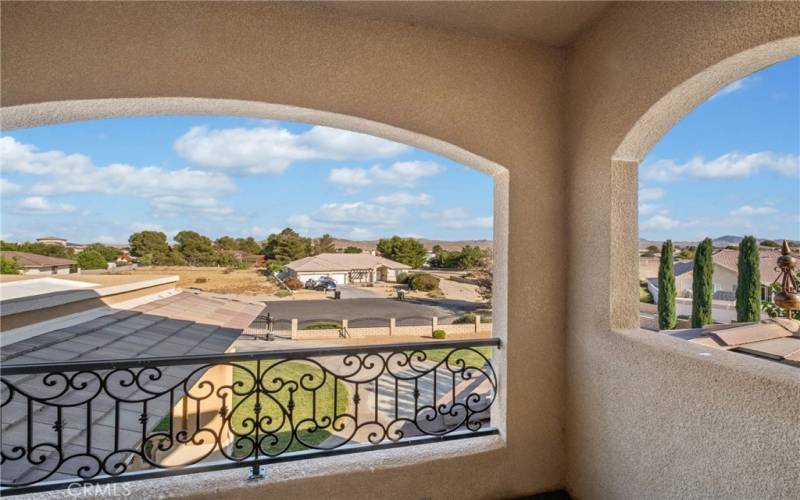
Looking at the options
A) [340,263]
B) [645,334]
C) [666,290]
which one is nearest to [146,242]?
[340,263]

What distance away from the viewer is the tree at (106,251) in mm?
2471

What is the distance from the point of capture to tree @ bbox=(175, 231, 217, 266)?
8.21 feet

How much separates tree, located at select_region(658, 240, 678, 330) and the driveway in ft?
3.78

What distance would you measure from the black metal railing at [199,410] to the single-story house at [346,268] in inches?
24.8

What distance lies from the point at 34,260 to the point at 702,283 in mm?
3669

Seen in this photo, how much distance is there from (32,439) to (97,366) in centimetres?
42

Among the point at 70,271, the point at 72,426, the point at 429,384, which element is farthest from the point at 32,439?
the point at 429,384

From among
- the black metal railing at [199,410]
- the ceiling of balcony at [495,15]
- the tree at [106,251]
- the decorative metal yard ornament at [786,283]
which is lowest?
the black metal railing at [199,410]

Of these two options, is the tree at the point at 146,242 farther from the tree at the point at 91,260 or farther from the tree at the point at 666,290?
the tree at the point at 666,290

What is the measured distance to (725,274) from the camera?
75.0 inches

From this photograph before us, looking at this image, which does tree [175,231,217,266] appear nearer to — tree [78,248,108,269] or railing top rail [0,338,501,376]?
tree [78,248,108,269]

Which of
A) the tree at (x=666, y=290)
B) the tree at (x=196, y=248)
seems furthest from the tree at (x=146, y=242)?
the tree at (x=666, y=290)

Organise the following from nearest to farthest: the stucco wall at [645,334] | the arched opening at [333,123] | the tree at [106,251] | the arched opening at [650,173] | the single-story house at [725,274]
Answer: the stucco wall at [645,334], the arched opening at [650,173], the single-story house at [725,274], the arched opening at [333,123], the tree at [106,251]

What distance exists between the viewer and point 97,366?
1.74m
